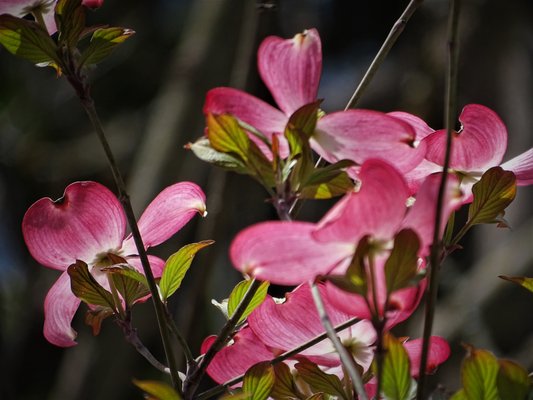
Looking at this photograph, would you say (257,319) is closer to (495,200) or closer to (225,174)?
(495,200)

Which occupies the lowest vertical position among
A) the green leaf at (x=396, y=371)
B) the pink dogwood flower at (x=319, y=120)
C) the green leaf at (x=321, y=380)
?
the green leaf at (x=321, y=380)

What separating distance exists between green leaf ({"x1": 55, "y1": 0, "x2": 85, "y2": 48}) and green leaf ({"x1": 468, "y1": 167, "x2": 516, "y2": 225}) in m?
0.19

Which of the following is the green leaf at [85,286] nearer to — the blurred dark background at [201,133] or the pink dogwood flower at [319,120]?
the pink dogwood flower at [319,120]

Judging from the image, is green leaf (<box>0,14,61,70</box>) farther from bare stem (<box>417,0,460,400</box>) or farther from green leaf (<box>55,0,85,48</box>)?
bare stem (<box>417,0,460,400</box>)

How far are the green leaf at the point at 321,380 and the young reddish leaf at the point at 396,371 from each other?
42mm

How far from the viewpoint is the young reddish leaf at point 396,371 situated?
350mm

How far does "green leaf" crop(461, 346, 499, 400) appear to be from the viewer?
34cm

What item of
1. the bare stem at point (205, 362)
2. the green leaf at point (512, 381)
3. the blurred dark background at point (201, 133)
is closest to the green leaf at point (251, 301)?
the bare stem at point (205, 362)

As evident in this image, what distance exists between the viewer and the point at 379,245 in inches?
12.0

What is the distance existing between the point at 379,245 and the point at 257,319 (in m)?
0.12

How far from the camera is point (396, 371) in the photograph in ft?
1.16

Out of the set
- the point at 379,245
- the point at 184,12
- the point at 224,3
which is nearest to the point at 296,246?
the point at 379,245

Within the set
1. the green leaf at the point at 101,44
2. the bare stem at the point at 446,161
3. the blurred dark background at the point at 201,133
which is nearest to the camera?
the bare stem at the point at 446,161

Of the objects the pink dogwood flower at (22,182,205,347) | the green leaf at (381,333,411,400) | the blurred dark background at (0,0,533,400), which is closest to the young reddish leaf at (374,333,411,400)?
the green leaf at (381,333,411,400)
